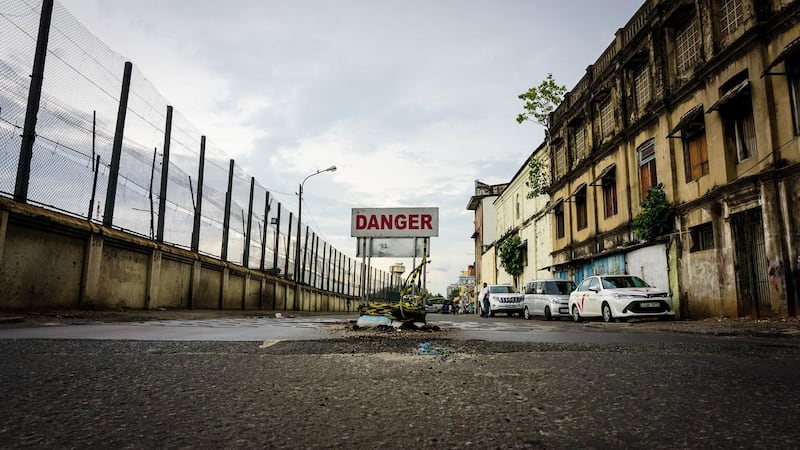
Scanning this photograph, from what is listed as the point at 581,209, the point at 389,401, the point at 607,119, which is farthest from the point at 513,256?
the point at 389,401

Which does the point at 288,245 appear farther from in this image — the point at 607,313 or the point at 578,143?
the point at 607,313

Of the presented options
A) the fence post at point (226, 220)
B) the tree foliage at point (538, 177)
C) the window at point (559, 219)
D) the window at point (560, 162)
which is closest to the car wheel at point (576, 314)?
the window at point (559, 219)

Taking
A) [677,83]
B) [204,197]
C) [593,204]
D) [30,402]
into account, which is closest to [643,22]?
[677,83]

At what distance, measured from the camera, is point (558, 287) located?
19.7 meters

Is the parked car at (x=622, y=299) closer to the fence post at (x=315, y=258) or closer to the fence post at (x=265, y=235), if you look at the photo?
the fence post at (x=265, y=235)

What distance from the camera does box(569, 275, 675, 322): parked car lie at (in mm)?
13688

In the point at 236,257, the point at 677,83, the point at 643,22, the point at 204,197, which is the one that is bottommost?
the point at 236,257

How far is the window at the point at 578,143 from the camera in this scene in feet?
83.1

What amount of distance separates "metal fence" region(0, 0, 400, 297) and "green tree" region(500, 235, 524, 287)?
2067 cm

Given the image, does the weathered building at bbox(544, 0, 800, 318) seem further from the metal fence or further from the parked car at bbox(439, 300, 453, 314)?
the parked car at bbox(439, 300, 453, 314)

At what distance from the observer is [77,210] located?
11.1m

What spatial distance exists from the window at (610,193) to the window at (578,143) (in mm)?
2793

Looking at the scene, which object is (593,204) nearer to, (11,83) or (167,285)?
(167,285)

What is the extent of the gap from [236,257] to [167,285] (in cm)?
591
